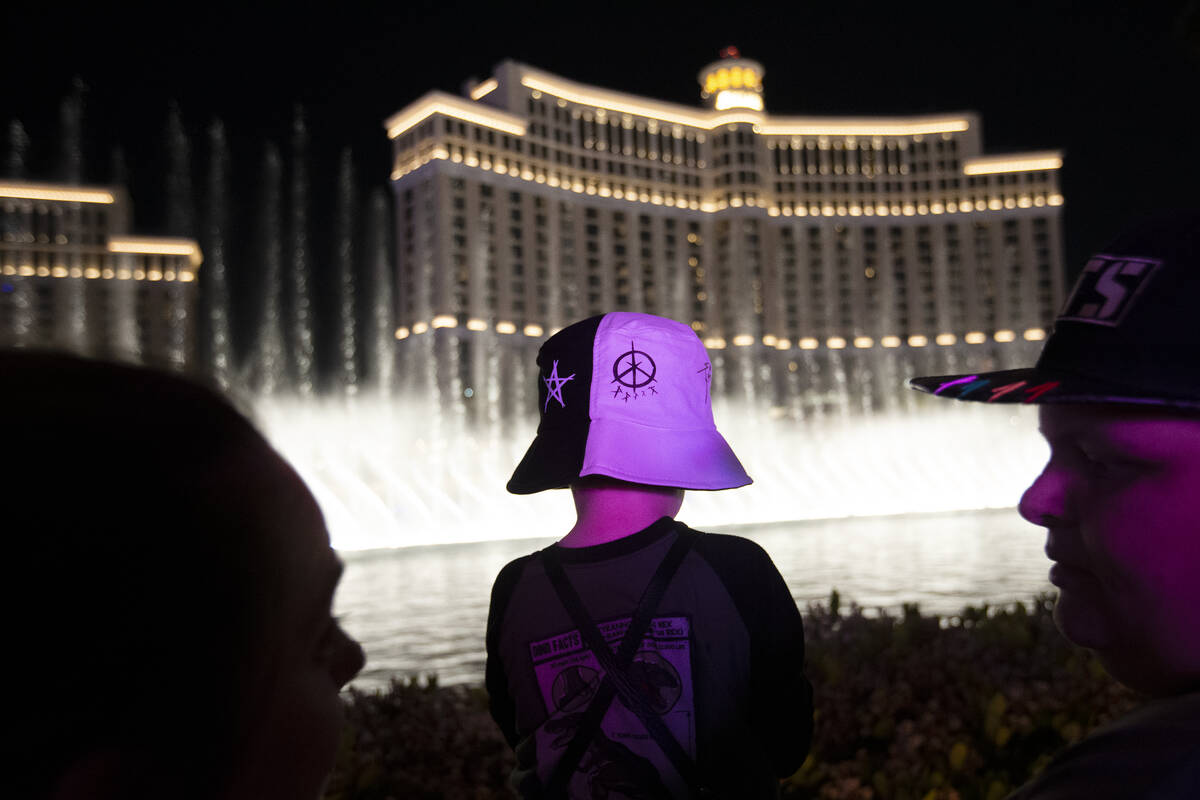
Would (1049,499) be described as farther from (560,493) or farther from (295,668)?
(560,493)

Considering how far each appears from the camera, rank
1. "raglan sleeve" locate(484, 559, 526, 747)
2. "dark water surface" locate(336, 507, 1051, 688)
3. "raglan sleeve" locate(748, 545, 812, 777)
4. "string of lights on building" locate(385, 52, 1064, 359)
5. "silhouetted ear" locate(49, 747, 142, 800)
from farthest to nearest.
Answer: "string of lights on building" locate(385, 52, 1064, 359) < "dark water surface" locate(336, 507, 1051, 688) < "raglan sleeve" locate(484, 559, 526, 747) < "raglan sleeve" locate(748, 545, 812, 777) < "silhouetted ear" locate(49, 747, 142, 800)

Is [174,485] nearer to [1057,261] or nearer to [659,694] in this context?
[659,694]

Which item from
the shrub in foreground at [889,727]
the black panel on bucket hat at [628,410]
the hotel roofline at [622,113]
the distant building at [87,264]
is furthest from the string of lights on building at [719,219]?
the black panel on bucket hat at [628,410]

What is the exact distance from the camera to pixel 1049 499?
1.22 meters

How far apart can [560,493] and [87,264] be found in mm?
46921

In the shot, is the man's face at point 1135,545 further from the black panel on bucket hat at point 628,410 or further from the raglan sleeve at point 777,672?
the black panel on bucket hat at point 628,410

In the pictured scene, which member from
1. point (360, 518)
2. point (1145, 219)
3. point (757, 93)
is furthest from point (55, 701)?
point (757, 93)

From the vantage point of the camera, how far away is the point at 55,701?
0.76 m

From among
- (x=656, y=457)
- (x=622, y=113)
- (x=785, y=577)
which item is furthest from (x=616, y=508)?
(x=622, y=113)

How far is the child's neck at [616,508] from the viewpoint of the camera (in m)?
2.32

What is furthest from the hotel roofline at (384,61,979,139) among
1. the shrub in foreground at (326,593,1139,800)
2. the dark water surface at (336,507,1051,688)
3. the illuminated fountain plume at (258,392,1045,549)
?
the shrub in foreground at (326,593,1139,800)

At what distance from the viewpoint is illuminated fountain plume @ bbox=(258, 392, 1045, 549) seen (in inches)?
1131

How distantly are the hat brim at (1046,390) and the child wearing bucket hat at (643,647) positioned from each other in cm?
78

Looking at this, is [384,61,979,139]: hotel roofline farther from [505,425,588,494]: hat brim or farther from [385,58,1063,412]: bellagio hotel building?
[505,425,588,494]: hat brim
